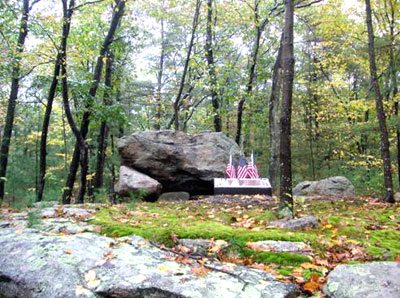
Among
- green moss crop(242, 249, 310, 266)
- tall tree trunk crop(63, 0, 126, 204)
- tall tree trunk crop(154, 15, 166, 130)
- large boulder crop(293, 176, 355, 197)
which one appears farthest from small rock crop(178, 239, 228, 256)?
tall tree trunk crop(154, 15, 166, 130)

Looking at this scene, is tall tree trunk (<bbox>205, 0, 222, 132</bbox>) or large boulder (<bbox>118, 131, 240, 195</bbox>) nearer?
large boulder (<bbox>118, 131, 240, 195</bbox>)

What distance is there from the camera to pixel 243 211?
283 inches

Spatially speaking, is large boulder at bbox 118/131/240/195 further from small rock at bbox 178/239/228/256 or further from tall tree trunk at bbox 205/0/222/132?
small rock at bbox 178/239/228/256

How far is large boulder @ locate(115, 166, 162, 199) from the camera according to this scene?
35.1 feet

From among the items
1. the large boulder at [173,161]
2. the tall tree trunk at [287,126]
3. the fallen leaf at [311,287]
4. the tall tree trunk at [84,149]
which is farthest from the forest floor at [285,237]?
the large boulder at [173,161]

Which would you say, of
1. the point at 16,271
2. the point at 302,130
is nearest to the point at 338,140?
the point at 302,130

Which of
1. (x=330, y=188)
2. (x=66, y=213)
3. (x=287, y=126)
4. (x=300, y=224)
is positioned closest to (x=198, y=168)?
(x=330, y=188)

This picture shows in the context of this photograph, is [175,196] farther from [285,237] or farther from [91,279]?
[91,279]

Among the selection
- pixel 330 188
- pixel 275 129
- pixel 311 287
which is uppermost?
pixel 275 129

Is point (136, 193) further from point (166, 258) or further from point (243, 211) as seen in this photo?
point (166, 258)

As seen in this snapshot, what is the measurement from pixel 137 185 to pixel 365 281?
8410mm

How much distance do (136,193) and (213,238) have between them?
259 inches

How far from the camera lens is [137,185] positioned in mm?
10766

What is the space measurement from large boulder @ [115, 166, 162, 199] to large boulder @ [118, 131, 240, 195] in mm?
666
